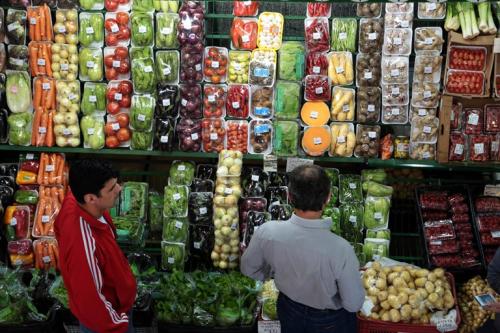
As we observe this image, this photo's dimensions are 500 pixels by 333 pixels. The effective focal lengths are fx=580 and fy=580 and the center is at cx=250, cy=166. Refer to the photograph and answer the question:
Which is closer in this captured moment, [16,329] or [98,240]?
[98,240]

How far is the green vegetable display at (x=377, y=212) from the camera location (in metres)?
5.11

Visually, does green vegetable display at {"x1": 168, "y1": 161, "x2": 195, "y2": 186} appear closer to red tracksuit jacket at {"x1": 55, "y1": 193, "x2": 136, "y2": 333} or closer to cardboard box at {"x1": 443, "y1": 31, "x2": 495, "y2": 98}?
red tracksuit jacket at {"x1": 55, "y1": 193, "x2": 136, "y2": 333}

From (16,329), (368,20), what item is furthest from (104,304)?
(368,20)

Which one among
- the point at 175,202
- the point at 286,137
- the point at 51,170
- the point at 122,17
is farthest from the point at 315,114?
the point at 51,170

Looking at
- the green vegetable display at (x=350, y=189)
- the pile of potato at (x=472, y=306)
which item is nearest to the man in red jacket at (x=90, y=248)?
the green vegetable display at (x=350, y=189)

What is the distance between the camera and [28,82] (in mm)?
5258

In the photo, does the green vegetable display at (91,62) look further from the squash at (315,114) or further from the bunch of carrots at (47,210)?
the squash at (315,114)

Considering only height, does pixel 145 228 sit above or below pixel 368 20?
below

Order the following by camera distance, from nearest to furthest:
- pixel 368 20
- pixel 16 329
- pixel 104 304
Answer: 1. pixel 104 304
2. pixel 16 329
3. pixel 368 20

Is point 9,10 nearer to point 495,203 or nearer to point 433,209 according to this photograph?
point 433,209

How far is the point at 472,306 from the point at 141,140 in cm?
313

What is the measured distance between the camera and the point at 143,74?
5.14 meters

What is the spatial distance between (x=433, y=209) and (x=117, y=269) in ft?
10.0

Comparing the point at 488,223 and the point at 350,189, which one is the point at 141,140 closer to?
the point at 350,189
